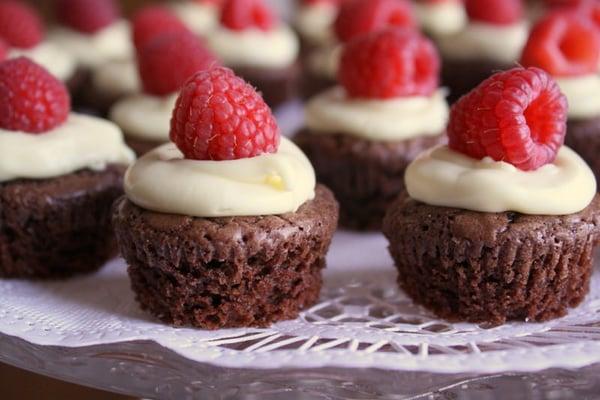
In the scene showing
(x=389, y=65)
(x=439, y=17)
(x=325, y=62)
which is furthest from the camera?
(x=439, y=17)

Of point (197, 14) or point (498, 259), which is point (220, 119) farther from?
point (197, 14)

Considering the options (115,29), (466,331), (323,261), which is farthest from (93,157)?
(115,29)

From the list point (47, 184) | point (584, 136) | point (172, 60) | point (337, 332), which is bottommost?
point (337, 332)

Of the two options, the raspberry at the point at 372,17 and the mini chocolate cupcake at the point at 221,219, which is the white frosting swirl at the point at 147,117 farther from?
the raspberry at the point at 372,17

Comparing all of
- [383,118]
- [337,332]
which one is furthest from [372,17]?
[337,332]

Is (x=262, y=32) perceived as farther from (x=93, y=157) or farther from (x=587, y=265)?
(x=587, y=265)

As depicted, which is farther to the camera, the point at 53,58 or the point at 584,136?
the point at 53,58
